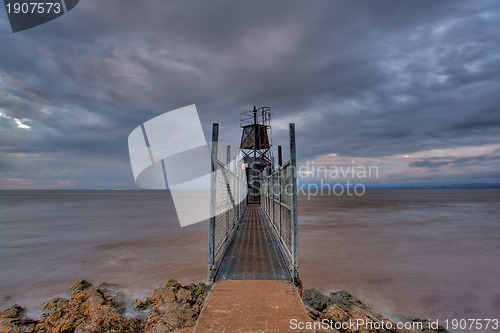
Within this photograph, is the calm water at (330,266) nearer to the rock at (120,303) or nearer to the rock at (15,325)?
the rock at (120,303)

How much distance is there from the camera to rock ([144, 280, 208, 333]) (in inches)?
196

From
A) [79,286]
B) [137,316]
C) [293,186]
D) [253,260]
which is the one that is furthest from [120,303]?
[293,186]

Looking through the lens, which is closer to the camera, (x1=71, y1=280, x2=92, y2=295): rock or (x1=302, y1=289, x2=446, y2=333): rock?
(x1=302, y1=289, x2=446, y2=333): rock

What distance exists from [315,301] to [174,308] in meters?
3.77

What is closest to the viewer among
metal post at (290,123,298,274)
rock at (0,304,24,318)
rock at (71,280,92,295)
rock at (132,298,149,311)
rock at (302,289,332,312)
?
metal post at (290,123,298,274)

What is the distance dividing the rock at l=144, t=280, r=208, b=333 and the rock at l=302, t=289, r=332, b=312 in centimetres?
289

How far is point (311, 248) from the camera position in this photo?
48.4ft

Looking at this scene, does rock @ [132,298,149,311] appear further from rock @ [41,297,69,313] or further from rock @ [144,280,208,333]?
rock @ [41,297,69,313]

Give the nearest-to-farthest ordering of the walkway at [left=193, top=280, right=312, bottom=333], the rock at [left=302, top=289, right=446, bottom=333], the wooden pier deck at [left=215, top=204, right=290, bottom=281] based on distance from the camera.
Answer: the walkway at [left=193, top=280, right=312, bottom=333]
the wooden pier deck at [left=215, top=204, right=290, bottom=281]
the rock at [left=302, top=289, right=446, bottom=333]

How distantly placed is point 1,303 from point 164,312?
638 centimetres

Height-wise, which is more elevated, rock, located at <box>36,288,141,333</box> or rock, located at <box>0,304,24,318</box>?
rock, located at <box>36,288,141,333</box>

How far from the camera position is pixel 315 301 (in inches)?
271

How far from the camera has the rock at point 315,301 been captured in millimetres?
6672

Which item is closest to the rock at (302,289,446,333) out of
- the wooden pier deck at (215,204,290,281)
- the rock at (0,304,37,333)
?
the wooden pier deck at (215,204,290,281)
